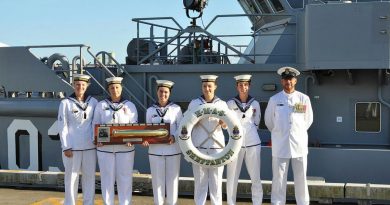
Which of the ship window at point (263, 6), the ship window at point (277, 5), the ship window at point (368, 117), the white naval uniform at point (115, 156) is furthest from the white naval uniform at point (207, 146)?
the ship window at point (263, 6)

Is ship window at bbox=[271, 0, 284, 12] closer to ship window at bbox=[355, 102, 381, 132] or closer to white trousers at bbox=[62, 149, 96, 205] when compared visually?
ship window at bbox=[355, 102, 381, 132]

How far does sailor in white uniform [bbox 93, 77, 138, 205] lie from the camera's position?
5.53m

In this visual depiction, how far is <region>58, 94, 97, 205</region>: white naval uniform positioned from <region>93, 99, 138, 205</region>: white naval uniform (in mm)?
133

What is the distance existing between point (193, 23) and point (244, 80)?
3.24m

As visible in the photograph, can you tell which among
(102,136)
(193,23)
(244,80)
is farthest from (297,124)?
(193,23)

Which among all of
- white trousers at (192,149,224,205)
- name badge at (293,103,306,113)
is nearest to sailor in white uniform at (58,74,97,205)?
white trousers at (192,149,224,205)

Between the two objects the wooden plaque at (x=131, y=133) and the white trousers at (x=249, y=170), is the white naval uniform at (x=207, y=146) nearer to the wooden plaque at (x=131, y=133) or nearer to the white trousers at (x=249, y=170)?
the white trousers at (x=249, y=170)

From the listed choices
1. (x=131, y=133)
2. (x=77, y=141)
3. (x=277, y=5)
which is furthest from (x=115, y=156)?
(x=277, y=5)

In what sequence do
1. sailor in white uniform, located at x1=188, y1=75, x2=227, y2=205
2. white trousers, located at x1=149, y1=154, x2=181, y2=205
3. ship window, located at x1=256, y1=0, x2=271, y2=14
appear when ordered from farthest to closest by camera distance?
ship window, located at x1=256, y1=0, x2=271, y2=14
white trousers, located at x1=149, y1=154, x2=181, y2=205
sailor in white uniform, located at x1=188, y1=75, x2=227, y2=205

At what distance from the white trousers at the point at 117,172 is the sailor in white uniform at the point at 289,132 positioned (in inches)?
65.8

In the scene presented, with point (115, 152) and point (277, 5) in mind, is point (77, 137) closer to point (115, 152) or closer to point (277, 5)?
point (115, 152)

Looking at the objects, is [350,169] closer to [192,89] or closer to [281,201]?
[281,201]

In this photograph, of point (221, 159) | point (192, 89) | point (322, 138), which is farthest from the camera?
point (192, 89)

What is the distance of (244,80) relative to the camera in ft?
17.9
